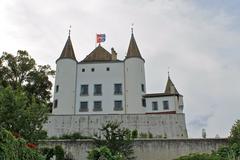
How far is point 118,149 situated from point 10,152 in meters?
13.7

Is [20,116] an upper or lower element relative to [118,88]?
lower

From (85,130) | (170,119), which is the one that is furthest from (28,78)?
(170,119)

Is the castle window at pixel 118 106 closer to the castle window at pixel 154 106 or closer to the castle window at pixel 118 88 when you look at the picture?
the castle window at pixel 118 88

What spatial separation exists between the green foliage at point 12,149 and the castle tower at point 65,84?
89.1ft

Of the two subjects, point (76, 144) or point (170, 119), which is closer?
point (76, 144)

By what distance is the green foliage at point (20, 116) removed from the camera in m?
22.4

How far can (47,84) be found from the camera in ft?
145

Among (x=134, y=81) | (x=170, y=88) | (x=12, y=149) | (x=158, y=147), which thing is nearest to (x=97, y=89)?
(x=134, y=81)

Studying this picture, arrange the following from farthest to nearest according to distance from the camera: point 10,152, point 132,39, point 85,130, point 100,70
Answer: point 132,39, point 100,70, point 85,130, point 10,152

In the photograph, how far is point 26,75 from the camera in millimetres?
43875

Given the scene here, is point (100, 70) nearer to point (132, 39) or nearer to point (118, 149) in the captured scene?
point (132, 39)

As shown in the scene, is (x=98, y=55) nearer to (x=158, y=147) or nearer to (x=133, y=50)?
(x=133, y=50)

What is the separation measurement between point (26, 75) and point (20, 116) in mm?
21608

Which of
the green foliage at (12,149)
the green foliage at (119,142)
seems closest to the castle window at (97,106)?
the green foliage at (119,142)
